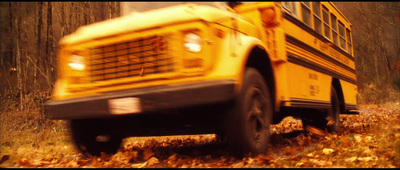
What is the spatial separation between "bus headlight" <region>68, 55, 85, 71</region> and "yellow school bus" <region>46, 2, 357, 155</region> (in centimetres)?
1

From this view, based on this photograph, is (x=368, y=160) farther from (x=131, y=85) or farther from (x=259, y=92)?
(x=131, y=85)

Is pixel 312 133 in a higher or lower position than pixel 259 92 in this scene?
lower

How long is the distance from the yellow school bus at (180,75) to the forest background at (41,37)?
199 centimetres

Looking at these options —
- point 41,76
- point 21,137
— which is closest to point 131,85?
point 21,137

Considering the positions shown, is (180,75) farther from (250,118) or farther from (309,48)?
(309,48)

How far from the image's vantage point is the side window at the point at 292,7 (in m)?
5.14

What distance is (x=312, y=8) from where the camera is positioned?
6164mm

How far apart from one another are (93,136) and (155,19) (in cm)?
168

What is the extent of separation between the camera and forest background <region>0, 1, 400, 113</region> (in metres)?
9.37

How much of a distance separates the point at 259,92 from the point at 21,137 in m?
5.31

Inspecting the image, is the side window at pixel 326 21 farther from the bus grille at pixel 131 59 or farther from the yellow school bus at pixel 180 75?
the bus grille at pixel 131 59

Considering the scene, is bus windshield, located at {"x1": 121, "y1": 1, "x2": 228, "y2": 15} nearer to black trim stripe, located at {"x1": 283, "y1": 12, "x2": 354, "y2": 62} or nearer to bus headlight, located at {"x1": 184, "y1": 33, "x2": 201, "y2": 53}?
bus headlight, located at {"x1": 184, "y1": 33, "x2": 201, "y2": 53}

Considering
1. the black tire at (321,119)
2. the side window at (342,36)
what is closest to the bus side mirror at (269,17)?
the black tire at (321,119)

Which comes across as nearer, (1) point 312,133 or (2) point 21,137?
(1) point 312,133
